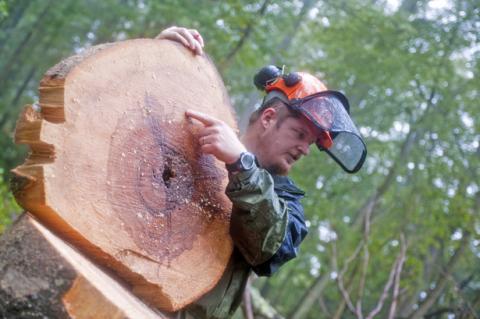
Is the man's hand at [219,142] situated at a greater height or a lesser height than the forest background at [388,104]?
greater

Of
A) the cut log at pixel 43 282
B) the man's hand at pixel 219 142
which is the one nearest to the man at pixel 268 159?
the man's hand at pixel 219 142

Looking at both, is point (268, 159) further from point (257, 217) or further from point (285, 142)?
point (257, 217)

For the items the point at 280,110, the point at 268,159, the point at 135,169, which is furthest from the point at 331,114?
the point at 135,169

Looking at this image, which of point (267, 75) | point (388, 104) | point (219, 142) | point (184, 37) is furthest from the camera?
point (388, 104)

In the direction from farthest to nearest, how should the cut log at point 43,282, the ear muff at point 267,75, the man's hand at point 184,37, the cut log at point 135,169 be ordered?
the ear muff at point 267,75 < the man's hand at point 184,37 < the cut log at point 135,169 < the cut log at point 43,282

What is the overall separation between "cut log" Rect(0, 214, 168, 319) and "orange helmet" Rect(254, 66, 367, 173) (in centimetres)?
110

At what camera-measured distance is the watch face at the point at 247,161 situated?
1702 mm

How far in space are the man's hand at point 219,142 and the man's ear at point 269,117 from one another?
337 millimetres

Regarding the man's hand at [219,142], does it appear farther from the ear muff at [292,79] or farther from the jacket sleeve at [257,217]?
the ear muff at [292,79]

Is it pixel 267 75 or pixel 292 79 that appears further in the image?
pixel 267 75

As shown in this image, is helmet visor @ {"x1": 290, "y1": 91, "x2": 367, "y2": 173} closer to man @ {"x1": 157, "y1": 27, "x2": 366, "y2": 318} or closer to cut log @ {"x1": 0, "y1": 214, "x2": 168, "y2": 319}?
man @ {"x1": 157, "y1": 27, "x2": 366, "y2": 318}

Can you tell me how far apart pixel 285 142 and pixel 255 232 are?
0.48m

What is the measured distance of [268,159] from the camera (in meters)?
2.06

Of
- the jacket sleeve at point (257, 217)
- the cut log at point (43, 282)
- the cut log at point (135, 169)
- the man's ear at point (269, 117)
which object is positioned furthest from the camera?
the man's ear at point (269, 117)
